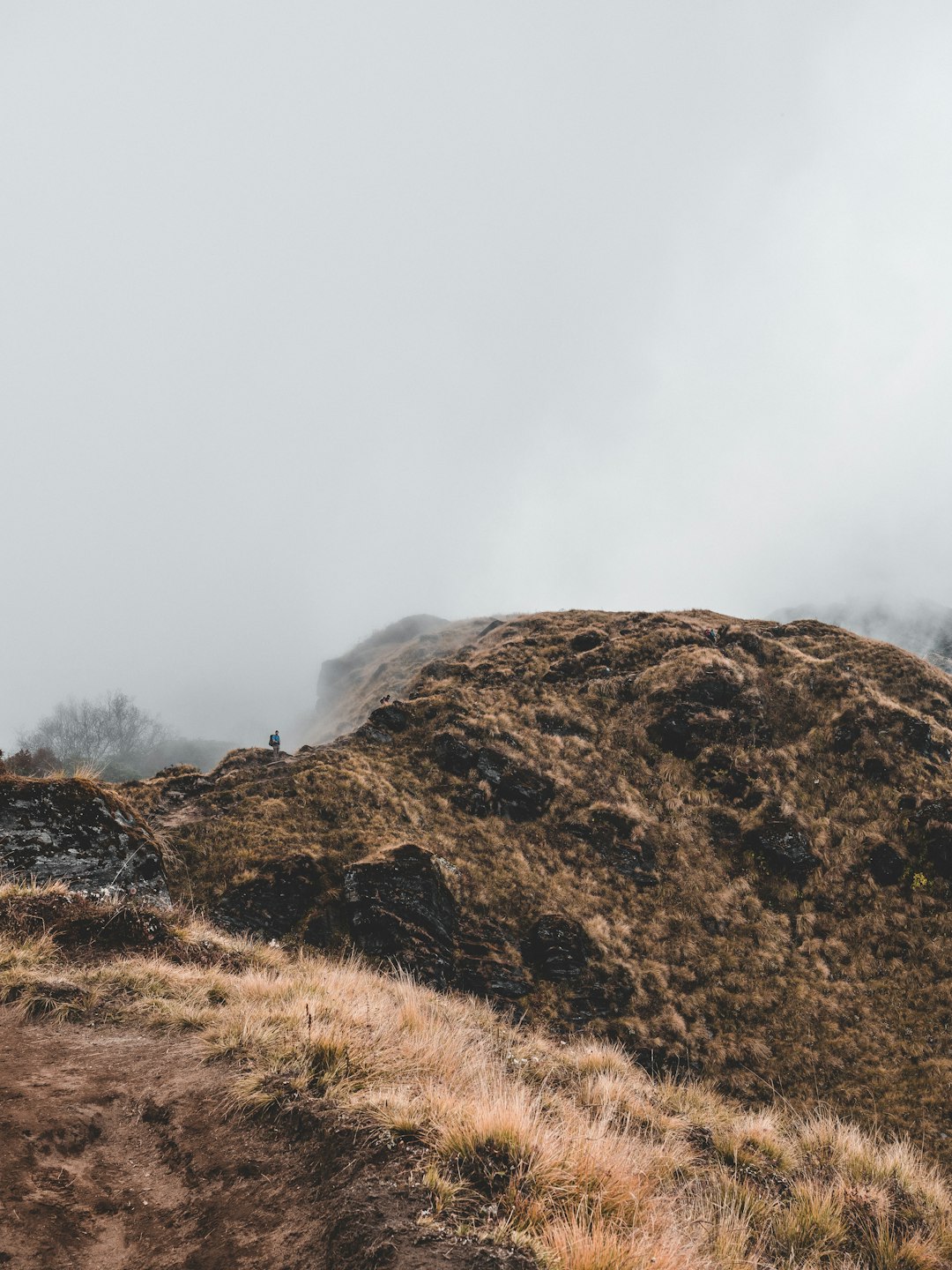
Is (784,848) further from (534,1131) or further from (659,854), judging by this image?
(534,1131)

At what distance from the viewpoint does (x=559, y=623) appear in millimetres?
52406

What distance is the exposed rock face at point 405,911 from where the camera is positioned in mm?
20422

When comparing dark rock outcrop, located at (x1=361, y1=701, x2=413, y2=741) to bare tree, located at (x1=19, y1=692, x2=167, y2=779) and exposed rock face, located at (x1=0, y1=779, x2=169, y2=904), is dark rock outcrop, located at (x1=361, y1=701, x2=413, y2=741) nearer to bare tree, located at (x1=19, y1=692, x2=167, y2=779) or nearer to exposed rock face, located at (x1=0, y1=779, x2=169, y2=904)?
exposed rock face, located at (x1=0, y1=779, x2=169, y2=904)

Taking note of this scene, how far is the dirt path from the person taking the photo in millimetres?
3674

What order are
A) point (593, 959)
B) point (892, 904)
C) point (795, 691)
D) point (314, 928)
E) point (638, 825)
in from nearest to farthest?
point (314, 928) < point (593, 959) < point (892, 904) < point (638, 825) < point (795, 691)

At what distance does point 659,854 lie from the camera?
29.1m

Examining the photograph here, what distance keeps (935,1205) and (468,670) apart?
3671 centimetres

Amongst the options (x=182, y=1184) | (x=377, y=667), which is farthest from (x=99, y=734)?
(x=182, y=1184)

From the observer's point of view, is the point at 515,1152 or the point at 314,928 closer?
the point at 515,1152

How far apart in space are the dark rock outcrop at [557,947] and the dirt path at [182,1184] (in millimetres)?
19499

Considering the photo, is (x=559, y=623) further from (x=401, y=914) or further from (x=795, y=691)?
(x=401, y=914)

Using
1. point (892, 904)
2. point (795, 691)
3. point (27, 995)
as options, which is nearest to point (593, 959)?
point (892, 904)

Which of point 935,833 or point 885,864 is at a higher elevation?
point 935,833

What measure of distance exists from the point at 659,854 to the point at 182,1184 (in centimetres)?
2803
